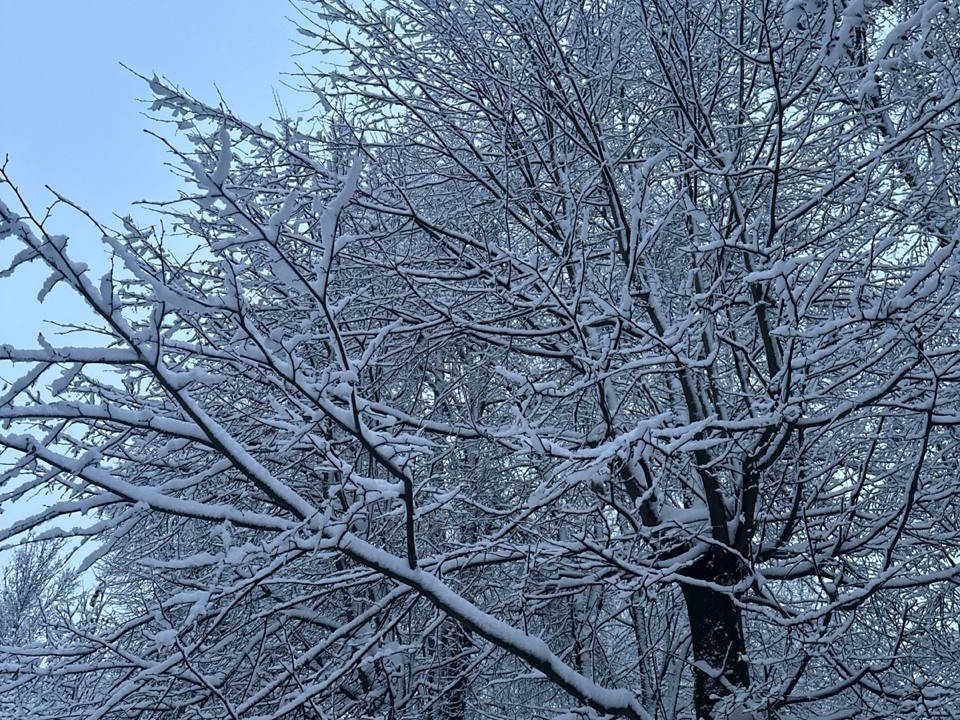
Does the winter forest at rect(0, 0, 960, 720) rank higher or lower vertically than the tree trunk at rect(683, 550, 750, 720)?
higher

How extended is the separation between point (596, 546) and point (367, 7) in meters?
3.55

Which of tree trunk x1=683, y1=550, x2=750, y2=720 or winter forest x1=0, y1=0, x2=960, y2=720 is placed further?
tree trunk x1=683, y1=550, x2=750, y2=720

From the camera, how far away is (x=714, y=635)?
382 centimetres

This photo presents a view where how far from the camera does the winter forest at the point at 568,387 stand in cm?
263

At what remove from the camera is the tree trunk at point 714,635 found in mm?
3666

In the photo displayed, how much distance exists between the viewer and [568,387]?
3322 millimetres

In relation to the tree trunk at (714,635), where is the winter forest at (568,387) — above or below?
above

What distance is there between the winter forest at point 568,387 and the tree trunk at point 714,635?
2 cm

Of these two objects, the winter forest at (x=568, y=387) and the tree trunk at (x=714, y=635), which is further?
the tree trunk at (x=714, y=635)

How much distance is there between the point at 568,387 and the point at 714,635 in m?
1.61

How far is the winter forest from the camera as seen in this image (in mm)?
2629

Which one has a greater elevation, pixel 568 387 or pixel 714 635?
pixel 568 387

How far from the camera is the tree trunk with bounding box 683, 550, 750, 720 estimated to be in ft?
12.0

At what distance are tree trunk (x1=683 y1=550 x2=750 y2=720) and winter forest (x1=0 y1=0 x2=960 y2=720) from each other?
2 cm
